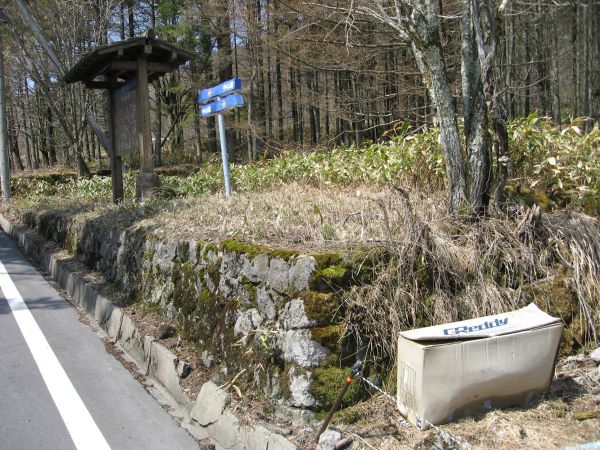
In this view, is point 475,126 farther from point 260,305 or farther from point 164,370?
point 164,370

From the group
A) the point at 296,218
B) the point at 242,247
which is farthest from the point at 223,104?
the point at 242,247

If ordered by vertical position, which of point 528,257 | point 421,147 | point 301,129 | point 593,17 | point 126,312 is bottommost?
point 126,312

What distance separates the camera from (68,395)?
4617mm

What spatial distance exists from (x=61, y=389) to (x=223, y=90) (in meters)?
4.99

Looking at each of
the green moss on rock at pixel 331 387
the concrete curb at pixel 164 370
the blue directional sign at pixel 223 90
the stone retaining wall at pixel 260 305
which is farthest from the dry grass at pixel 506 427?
the blue directional sign at pixel 223 90

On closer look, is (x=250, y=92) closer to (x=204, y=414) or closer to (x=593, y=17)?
(x=593, y=17)

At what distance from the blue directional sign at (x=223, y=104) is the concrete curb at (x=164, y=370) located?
10.5ft

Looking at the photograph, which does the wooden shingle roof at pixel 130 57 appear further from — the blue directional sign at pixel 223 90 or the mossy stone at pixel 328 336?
the mossy stone at pixel 328 336

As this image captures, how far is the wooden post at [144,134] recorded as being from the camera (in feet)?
33.5

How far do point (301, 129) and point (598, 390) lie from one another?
2371 cm

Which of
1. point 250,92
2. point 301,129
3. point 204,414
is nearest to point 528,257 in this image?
point 204,414

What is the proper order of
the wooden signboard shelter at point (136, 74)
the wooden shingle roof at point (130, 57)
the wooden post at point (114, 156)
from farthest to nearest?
1. the wooden post at point (114, 156)
2. the wooden signboard shelter at point (136, 74)
3. the wooden shingle roof at point (130, 57)

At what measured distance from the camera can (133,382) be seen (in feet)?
16.4

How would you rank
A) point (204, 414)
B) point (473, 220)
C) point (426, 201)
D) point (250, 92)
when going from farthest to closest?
point (250, 92) < point (426, 201) < point (473, 220) < point (204, 414)
